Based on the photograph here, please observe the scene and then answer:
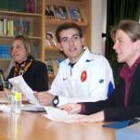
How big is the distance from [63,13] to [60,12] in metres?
0.06

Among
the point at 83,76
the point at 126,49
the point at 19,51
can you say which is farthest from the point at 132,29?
the point at 19,51

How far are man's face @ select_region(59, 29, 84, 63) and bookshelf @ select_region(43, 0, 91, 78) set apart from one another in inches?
92.6

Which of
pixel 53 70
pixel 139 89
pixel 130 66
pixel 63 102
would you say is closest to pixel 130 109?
pixel 139 89

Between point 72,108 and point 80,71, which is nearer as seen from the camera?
point 72,108

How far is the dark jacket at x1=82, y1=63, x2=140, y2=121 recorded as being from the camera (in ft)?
6.20

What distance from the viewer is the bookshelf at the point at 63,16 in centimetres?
511

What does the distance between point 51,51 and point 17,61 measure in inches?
65.7

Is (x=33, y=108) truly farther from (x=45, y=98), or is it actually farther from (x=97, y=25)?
(x=97, y=25)

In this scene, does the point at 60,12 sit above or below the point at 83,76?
above

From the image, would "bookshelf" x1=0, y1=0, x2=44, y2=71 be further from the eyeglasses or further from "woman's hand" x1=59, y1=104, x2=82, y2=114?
"woman's hand" x1=59, y1=104, x2=82, y2=114

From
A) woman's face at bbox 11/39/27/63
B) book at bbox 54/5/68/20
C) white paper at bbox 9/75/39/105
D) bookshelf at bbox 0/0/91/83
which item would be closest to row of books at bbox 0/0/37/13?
bookshelf at bbox 0/0/91/83

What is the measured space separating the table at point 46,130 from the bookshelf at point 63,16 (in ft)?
10.6

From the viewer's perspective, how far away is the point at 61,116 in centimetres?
194

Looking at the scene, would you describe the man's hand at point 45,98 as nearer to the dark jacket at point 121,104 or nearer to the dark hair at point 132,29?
the dark jacket at point 121,104
